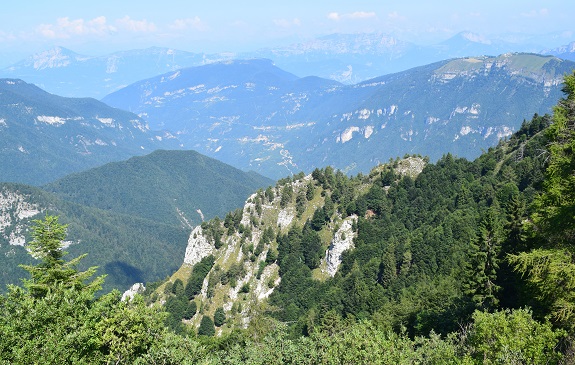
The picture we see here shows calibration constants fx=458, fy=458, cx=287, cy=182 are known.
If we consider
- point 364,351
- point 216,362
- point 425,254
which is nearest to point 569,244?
point 364,351

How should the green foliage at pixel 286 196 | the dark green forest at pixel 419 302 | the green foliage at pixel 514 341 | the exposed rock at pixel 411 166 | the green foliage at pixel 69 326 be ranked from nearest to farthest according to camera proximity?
1. the green foliage at pixel 514 341
2. the green foliage at pixel 69 326
3. the dark green forest at pixel 419 302
4. the exposed rock at pixel 411 166
5. the green foliage at pixel 286 196

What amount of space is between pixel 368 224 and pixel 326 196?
60.7ft

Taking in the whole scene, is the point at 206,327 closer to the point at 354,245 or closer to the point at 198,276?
the point at 198,276

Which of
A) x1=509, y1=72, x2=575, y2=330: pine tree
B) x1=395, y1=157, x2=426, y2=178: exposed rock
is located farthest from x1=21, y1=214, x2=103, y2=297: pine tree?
x1=395, y1=157, x2=426, y2=178: exposed rock

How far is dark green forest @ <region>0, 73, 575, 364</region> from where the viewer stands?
Answer: 22.2 metres

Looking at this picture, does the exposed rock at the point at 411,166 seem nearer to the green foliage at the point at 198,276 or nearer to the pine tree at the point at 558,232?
the green foliage at the point at 198,276

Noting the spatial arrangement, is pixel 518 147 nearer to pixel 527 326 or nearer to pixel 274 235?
pixel 274 235

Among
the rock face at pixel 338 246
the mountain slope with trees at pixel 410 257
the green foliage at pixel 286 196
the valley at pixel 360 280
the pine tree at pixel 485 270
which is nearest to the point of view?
the valley at pixel 360 280

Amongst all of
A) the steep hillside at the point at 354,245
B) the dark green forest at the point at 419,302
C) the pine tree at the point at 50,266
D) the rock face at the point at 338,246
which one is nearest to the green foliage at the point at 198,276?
the steep hillside at the point at 354,245

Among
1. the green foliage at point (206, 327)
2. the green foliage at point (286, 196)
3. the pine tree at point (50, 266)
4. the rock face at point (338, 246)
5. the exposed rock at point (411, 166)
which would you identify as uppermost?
the pine tree at point (50, 266)

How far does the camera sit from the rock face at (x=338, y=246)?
99750mm

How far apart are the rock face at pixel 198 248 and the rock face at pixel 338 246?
35.0 m

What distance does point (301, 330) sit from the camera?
7162 centimetres

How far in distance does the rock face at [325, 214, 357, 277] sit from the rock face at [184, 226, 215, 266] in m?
35.0
